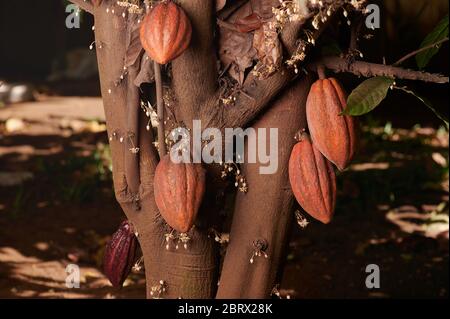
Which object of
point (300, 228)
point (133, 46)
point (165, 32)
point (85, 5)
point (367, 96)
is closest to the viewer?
point (165, 32)

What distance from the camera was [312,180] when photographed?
1449 millimetres

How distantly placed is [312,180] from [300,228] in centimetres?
237

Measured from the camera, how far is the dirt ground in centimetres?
310

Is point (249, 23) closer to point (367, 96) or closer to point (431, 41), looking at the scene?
point (367, 96)

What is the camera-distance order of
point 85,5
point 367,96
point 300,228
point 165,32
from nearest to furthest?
point 165,32 < point 367,96 < point 85,5 < point 300,228

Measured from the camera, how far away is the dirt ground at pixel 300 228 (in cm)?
310

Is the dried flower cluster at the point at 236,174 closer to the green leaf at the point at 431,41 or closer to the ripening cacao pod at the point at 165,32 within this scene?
the ripening cacao pod at the point at 165,32

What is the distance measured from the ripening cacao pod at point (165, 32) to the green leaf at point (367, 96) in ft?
1.06

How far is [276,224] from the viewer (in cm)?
157

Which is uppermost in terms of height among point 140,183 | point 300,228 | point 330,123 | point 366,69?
point 366,69

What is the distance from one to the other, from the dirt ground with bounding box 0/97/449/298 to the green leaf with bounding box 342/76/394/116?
64.9 inches

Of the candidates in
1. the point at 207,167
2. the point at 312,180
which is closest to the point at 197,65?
the point at 207,167
